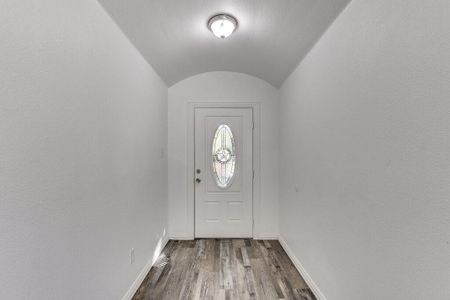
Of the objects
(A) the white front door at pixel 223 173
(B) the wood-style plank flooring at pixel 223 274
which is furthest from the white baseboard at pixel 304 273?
(A) the white front door at pixel 223 173

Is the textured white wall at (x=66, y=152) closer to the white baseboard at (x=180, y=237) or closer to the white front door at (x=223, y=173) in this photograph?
the white baseboard at (x=180, y=237)

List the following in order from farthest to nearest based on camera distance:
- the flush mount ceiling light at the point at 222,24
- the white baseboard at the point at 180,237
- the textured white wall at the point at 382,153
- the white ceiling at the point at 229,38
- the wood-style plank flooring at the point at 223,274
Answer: the white baseboard at the point at 180,237
the wood-style plank flooring at the point at 223,274
the flush mount ceiling light at the point at 222,24
the white ceiling at the point at 229,38
the textured white wall at the point at 382,153

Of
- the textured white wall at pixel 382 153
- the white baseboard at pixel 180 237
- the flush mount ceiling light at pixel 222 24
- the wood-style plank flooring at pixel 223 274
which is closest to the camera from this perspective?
the textured white wall at pixel 382 153

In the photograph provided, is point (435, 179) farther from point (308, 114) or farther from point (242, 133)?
point (242, 133)

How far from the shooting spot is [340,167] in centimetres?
170

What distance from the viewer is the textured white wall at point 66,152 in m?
0.97

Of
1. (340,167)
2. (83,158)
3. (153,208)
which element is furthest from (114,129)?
(340,167)

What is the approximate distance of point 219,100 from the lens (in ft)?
11.6

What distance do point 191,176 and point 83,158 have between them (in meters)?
2.17

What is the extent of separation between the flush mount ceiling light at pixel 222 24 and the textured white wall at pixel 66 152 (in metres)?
0.75

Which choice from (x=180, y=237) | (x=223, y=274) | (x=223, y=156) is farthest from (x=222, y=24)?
(x=180, y=237)

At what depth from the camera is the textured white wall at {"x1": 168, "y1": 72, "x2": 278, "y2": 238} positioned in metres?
3.52

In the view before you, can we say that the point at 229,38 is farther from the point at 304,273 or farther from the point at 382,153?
the point at 304,273

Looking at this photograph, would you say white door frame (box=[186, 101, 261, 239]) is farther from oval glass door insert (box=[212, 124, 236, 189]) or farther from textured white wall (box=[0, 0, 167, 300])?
textured white wall (box=[0, 0, 167, 300])
